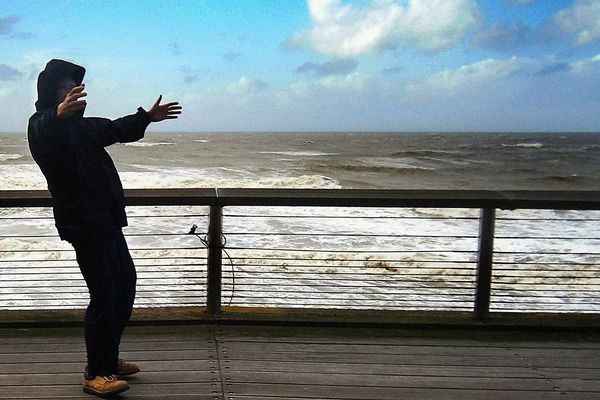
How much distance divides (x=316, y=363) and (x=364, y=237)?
310 inches

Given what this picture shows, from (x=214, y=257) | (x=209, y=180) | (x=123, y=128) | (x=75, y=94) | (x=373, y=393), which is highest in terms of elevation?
(x=75, y=94)

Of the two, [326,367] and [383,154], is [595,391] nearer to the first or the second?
[326,367]

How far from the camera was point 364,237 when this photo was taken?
10.4 m

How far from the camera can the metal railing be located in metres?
2.83

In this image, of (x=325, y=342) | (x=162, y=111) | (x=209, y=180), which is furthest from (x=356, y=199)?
(x=209, y=180)

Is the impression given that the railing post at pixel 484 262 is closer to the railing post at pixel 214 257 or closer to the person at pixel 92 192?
the railing post at pixel 214 257

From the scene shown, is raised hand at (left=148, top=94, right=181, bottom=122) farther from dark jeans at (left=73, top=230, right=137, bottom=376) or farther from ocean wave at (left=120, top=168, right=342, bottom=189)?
ocean wave at (left=120, top=168, right=342, bottom=189)

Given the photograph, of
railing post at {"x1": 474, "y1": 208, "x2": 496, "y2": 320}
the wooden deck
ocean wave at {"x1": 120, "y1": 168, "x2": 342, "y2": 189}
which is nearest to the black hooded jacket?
the wooden deck

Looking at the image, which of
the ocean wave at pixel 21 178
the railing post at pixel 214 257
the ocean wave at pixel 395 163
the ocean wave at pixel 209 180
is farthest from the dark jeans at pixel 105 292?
the ocean wave at pixel 395 163

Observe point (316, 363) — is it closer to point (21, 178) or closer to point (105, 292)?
point (105, 292)

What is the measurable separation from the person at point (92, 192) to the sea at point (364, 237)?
2.02ft

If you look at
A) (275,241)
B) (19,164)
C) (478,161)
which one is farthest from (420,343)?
(478,161)

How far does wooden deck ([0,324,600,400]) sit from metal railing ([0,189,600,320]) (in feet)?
0.73

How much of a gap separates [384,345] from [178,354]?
3.22ft
